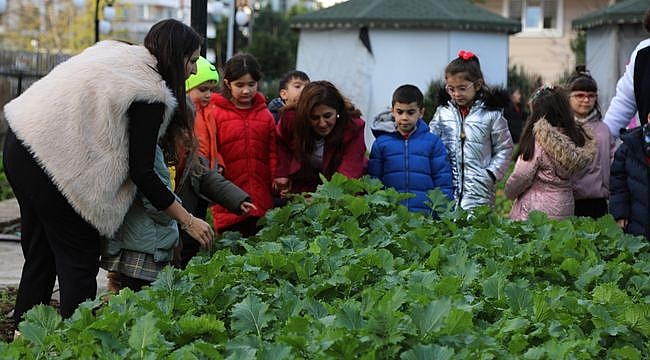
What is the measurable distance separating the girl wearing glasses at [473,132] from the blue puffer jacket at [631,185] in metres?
0.82

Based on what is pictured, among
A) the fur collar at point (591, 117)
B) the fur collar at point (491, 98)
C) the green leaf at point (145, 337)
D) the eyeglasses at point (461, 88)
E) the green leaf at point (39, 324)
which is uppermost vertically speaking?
the eyeglasses at point (461, 88)

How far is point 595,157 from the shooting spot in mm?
8766

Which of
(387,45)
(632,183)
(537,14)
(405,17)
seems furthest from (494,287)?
(537,14)

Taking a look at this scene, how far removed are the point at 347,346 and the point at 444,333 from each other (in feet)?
1.03

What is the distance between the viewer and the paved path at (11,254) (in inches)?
352

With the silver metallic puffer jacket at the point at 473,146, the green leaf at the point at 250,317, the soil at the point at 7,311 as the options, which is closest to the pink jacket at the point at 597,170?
the silver metallic puffer jacket at the point at 473,146

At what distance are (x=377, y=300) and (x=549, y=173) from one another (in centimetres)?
504

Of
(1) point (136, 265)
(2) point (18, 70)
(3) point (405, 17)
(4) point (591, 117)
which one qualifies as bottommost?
(1) point (136, 265)

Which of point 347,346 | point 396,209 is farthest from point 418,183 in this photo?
point 347,346

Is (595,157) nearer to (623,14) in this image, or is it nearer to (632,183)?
(632,183)

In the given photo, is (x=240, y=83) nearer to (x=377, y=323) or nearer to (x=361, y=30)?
(x=377, y=323)

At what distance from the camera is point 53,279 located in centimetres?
597

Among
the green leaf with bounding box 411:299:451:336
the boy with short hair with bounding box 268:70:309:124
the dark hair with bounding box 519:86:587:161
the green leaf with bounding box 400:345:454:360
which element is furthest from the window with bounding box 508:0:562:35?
the green leaf with bounding box 400:345:454:360

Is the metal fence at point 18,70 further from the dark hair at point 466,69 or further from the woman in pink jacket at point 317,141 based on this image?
the woman in pink jacket at point 317,141
